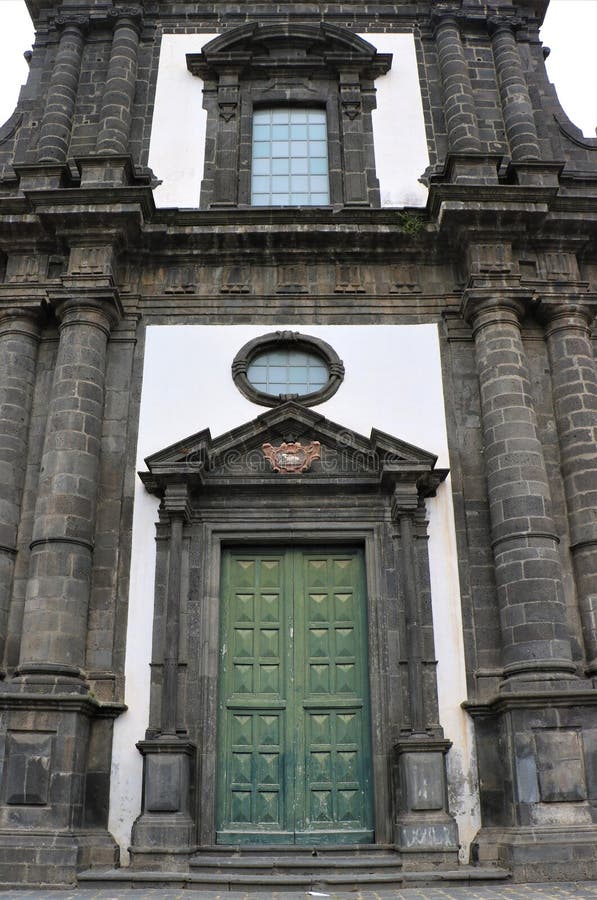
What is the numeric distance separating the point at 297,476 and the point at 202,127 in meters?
5.99

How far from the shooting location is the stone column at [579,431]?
10.1m

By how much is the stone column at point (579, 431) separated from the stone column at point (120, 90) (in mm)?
6432

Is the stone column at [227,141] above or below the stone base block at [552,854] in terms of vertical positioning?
above

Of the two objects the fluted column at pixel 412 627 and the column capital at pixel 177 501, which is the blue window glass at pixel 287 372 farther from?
the fluted column at pixel 412 627

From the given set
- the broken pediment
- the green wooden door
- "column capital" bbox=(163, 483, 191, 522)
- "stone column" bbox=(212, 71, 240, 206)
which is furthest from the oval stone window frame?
the broken pediment

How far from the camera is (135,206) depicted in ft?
37.5

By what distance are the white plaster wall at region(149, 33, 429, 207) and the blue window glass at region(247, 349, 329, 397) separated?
2.71 meters

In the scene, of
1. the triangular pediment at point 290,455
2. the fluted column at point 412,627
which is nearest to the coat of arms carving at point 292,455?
the triangular pediment at point 290,455

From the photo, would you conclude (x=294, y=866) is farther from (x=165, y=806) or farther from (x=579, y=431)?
(x=579, y=431)

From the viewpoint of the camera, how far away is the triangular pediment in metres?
10.5

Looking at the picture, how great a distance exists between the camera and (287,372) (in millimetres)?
11586

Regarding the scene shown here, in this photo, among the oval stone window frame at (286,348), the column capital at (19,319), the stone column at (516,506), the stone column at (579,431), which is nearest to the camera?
the stone column at (516,506)

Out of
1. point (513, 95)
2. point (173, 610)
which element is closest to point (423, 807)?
point (173, 610)

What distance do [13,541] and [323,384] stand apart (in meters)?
4.27
